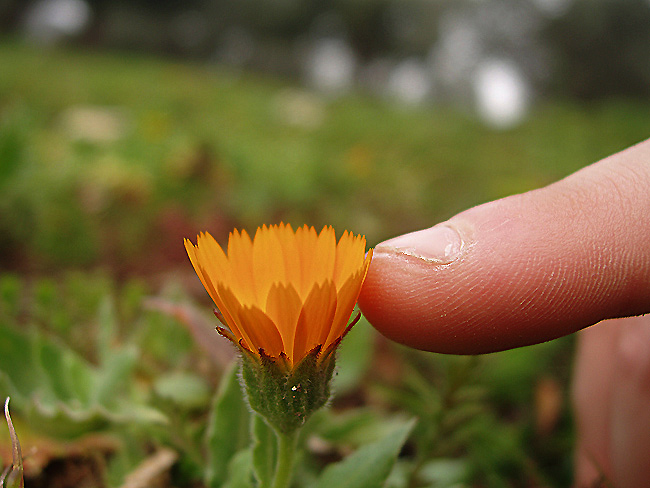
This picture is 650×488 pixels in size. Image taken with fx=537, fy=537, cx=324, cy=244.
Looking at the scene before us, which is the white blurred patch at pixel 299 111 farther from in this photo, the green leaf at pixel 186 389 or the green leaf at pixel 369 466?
the green leaf at pixel 369 466

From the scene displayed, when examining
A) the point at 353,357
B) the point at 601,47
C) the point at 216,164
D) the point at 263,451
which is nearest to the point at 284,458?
the point at 263,451

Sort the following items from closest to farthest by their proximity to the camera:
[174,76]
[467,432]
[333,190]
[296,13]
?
[467,432]
[333,190]
[174,76]
[296,13]

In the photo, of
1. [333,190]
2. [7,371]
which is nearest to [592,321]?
[7,371]

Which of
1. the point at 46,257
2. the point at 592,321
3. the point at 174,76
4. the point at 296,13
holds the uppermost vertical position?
the point at 296,13

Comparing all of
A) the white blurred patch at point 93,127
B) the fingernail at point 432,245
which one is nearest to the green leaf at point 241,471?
the fingernail at point 432,245

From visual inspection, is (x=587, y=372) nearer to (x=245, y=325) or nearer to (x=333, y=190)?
(x=245, y=325)

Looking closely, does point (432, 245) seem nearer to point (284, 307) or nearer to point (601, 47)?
point (284, 307)
